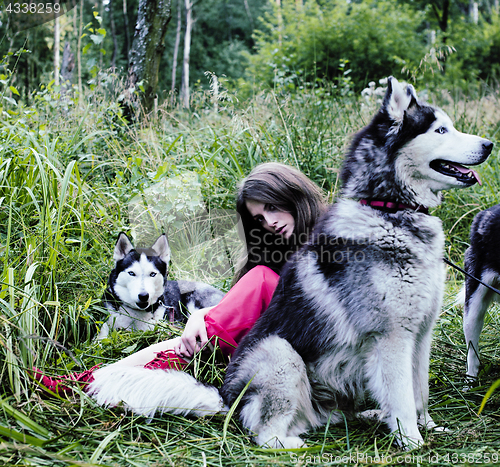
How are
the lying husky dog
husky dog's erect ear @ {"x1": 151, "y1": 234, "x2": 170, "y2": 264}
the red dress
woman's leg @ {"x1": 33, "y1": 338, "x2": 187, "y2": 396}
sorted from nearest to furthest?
woman's leg @ {"x1": 33, "y1": 338, "x2": 187, "y2": 396}
the red dress
the lying husky dog
husky dog's erect ear @ {"x1": 151, "y1": 234, "x2": 170, "y2": 264}

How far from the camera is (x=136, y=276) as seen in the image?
3.17 meters

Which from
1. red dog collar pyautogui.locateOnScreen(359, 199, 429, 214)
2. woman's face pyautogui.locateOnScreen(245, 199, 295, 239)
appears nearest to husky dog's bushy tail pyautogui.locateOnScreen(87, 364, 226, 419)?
woman's face pyautogui.locateOnScreen(245, 199, 295, 239)

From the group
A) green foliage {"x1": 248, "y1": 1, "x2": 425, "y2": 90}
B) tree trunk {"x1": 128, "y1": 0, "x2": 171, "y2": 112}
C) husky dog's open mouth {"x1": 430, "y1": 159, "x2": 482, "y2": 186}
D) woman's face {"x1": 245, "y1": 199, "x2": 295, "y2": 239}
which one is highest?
green foliage {"x1": 248, "y1": 1, "x2": 425, "y2": 90}

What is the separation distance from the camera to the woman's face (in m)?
2.56

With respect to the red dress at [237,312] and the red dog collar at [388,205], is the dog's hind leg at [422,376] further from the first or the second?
the red dress at [237,312]

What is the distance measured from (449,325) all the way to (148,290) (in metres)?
2.51

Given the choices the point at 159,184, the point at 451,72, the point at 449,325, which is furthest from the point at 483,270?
the point at 451,72

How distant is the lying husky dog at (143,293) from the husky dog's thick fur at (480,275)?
199 cm

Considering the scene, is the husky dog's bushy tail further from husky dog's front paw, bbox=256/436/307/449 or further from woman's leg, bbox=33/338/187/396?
husky dog's front paw, bbox=256/436/307/449

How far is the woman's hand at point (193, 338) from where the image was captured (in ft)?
→ 7.84

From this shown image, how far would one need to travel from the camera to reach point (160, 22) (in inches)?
222

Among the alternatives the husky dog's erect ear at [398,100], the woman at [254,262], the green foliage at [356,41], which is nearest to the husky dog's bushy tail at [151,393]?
the woman at [254,262]

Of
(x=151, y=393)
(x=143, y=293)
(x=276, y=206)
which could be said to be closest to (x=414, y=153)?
(x=276, y=206)

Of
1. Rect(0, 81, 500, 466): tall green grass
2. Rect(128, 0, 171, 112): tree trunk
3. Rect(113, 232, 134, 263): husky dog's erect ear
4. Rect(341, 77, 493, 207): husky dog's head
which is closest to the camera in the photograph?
Rect(0, 81, 500, 466): tall green grass
